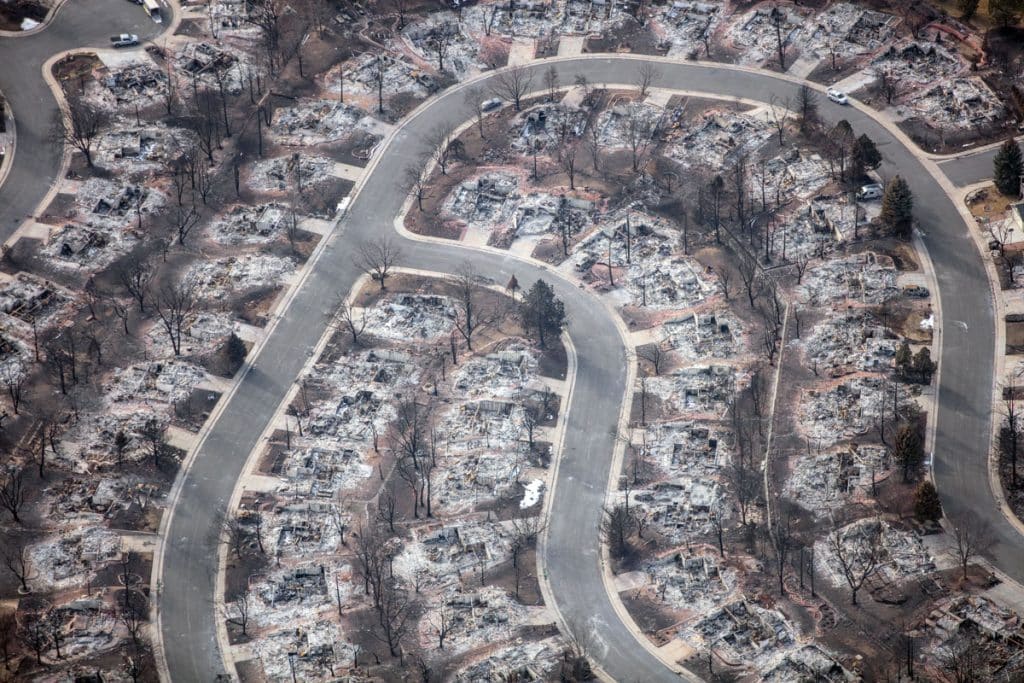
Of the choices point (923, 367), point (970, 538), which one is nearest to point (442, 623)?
point (970, 538)

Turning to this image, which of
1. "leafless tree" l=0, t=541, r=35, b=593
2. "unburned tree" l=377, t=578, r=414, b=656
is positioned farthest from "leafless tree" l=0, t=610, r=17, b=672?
"unburned tree" l=377, t=578, r=414, b=656

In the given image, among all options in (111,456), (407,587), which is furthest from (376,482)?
(111,456)

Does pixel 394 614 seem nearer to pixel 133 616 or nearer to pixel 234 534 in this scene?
pixel 234 534

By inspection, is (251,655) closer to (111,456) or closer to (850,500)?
(111,456)

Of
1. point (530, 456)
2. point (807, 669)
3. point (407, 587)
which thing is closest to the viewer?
point (807, 669)

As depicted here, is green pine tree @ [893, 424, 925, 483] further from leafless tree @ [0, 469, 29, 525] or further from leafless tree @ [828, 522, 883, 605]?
leafless tree @ [0, 469, 29, 525]

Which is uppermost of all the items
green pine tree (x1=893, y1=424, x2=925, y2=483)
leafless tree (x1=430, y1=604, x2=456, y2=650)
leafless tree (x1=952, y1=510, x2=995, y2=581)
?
green pine tree (x1=893, y1=424, x2=925, y2=483)
